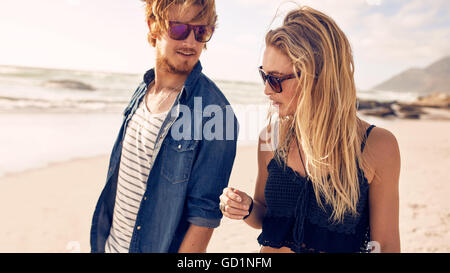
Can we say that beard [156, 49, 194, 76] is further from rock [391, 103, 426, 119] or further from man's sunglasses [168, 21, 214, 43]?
rock [391, 103, 426, 119]

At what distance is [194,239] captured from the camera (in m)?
2.01

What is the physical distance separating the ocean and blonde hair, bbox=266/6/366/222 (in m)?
0.49

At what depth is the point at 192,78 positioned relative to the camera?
2.18 m

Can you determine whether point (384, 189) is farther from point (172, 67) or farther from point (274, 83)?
point (172, 67)

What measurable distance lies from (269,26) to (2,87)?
22.0m

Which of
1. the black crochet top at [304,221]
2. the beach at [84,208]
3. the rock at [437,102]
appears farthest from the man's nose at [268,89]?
the rock at [437,102]

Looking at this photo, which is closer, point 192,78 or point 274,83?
point 274,83

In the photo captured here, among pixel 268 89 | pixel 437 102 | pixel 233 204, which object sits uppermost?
pixel 437 102

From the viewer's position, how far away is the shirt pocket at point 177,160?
1980 mm

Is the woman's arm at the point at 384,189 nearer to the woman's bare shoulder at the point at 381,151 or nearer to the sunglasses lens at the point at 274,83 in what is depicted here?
the woman's bare shoulder at the point at 381,151

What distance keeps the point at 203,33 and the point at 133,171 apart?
1.06 m

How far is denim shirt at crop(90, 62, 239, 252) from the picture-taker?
1.95 m

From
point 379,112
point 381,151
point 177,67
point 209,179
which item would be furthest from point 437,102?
point 209,179
